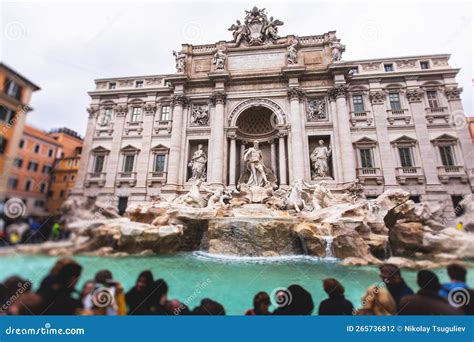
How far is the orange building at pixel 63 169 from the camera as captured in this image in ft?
11.1

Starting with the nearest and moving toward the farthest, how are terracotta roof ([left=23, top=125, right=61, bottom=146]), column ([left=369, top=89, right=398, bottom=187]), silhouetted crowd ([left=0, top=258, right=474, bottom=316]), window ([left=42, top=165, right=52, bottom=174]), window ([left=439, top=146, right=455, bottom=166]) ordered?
silhouetted crowd ([left=0, top=258, right=474, bottom=316])
terracotta roof ([left=23, top=125, right=61, bottom=146])
window ([left=42, top=165, right=52, bottom=174])
window ([left=439, top=146, right=455, bottom=166])
column ([left=369, top=89, right=398, bottom=187])

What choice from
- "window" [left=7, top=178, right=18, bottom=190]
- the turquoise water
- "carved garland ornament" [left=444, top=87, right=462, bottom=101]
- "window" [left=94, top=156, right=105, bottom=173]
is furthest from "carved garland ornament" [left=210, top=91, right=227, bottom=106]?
"carved garland ornament" [left=444, top=87, right=462, bottom=101]

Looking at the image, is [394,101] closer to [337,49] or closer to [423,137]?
[423,137]

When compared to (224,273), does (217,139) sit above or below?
above

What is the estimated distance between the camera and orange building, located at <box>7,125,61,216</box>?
2979 millimetres

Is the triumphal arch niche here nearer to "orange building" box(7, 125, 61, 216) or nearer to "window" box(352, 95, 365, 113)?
"window" box(352, 95, 365, 113)

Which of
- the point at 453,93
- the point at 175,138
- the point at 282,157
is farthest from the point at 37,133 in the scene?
the point at 453,93

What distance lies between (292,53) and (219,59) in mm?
5442

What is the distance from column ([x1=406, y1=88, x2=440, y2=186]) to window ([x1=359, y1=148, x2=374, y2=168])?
2889mm

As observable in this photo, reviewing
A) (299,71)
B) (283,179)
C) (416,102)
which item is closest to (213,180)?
(283,179)

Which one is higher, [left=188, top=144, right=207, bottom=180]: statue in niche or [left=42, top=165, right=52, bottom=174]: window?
[left=188, top=144, right=207, bottom=180]: statue in niche

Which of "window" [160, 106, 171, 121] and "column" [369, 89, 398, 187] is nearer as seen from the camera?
"column" [369, 89, 398, 187]

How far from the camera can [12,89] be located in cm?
313

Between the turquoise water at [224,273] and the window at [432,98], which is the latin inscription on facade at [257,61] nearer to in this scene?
the window at [432,98]
